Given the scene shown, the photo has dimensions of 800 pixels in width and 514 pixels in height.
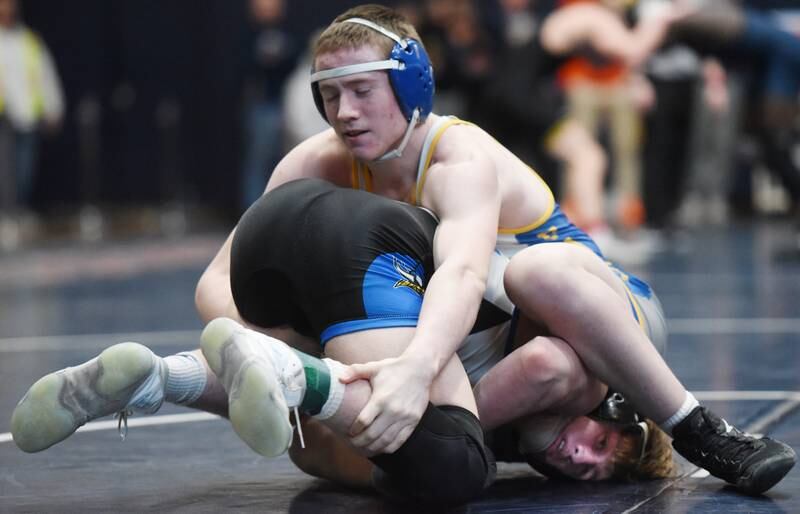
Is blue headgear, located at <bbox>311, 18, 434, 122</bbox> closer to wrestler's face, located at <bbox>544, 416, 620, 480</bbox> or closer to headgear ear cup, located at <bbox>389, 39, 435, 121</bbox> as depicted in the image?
headgear ear cup, located at <bbox>389, 39, 435, 121</bbox>

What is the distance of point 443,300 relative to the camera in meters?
2.74

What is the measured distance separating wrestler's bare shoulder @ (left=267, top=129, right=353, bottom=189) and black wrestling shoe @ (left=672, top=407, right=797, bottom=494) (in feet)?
3.02

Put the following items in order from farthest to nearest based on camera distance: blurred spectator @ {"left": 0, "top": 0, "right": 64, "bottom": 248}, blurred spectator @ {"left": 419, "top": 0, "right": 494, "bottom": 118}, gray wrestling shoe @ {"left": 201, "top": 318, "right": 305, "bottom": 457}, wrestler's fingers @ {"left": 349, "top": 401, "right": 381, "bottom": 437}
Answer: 1. blurred spectator @ {"left": 0, "top": 0, "right": 64, "bottom": 248}
2. blurred spectator @ {"left": 419, "top": 0, "right": 494, "bottom": 118}
3. wrestler's fingers @ {"left": 349, "top": 401, "right": 381, "bottom": 437}
4. gray wrestling shoe @ {"left": 201, "top": 318, "right": 305, "bottom": 457}

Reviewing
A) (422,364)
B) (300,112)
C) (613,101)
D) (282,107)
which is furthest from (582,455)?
(282,107)

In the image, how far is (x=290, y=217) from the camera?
283cm

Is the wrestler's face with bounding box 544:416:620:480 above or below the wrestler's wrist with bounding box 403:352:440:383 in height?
below

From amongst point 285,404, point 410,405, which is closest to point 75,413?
point 285,404

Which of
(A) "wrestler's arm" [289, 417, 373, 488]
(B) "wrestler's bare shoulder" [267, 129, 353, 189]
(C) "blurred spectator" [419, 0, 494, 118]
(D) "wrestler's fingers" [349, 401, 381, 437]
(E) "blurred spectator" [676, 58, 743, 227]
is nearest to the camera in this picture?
(D) "wrestler's fingers" [349, 401, 381, 437]

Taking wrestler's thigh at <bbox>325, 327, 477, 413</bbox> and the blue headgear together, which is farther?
the blue headgear

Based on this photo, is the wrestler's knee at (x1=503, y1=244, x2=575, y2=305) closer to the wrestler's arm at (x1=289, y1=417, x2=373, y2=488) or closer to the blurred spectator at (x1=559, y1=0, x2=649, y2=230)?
the wrestler's arm at (x1=289, y1=417, x2=373, y2=488)

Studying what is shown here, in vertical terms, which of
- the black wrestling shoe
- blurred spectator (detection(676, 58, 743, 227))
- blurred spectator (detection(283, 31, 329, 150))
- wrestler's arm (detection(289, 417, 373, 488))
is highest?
the black wrestling shoe

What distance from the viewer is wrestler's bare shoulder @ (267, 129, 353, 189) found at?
325 centimetres

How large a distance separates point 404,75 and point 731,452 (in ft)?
3.23

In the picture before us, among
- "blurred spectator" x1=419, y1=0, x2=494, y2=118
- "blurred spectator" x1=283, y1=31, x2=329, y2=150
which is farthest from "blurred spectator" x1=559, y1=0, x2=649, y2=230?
"blurred spectator" x1=283, y1=31, x2=329, y2=150
